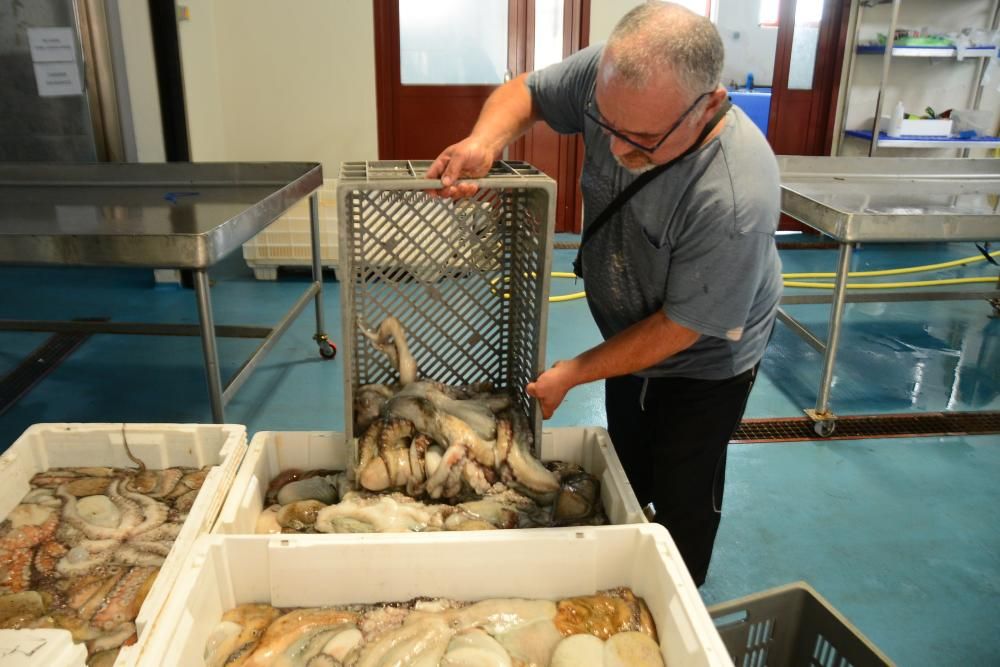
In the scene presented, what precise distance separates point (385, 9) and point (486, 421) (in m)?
4.82

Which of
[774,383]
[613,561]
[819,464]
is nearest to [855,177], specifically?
[774,383]

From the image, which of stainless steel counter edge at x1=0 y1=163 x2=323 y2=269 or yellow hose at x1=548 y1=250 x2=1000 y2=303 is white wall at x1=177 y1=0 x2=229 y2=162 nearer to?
stainless steel counter edge at x1=0 y1=163 x2=323 y2=269

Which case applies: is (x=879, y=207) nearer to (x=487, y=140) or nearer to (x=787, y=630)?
(x=787, y=630)

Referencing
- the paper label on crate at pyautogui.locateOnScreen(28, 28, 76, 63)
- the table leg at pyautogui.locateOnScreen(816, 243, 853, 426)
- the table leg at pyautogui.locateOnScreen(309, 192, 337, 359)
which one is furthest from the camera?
the paper label on crate at pyautogui.locateOnScreen(28, 28, 76, 63)

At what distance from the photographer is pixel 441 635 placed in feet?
3.99

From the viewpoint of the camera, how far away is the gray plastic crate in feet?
4.61

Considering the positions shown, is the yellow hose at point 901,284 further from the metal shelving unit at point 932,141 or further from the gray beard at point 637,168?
the gray beard at point 637,168

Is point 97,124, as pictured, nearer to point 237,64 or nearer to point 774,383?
point 237,64

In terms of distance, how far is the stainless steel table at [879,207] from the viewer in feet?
9.66

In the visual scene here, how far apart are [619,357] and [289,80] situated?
15.9 feet

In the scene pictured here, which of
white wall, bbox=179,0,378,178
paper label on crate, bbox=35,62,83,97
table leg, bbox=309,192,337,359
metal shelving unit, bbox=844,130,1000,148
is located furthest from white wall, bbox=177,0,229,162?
metal shelving unit, bbox=844,130,1000,148

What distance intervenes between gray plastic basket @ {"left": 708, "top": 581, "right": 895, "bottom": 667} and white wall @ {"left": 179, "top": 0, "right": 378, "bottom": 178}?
4.84 m

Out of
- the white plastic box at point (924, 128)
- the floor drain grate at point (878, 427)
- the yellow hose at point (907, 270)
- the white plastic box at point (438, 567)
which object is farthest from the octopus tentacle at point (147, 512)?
the white plastic box at point (924, 128)

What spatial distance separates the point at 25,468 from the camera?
1497 millimetres
